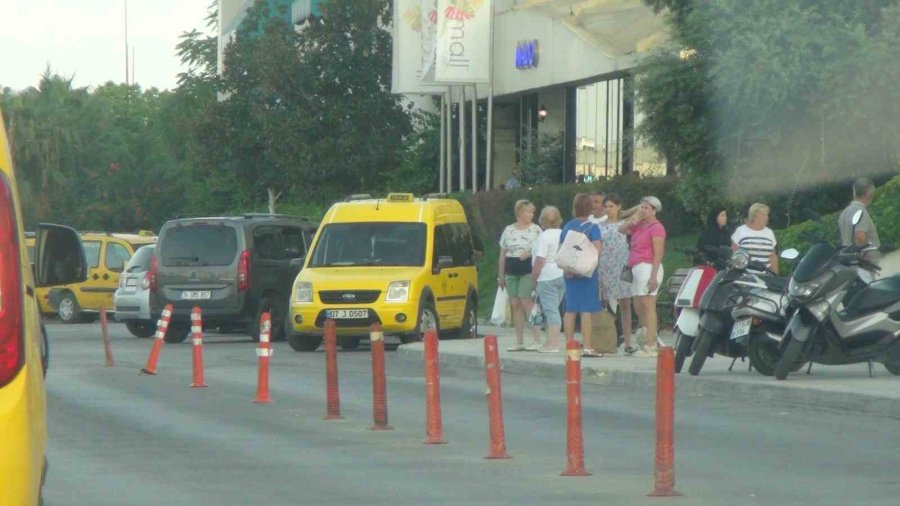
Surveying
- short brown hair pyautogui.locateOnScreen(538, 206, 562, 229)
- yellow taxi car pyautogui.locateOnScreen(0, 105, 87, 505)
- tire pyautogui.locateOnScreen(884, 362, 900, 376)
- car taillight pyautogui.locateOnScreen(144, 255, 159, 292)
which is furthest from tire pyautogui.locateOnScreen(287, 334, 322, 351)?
yellow taxi car pyautogui.locateOnScreen(0, 105, 87, 505)

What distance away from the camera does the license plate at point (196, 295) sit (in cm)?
2747

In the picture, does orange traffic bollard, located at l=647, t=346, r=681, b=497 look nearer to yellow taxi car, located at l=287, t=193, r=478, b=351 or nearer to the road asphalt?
the road asphalt

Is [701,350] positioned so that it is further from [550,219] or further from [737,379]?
[550,219]

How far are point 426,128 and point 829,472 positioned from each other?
45.6 metres

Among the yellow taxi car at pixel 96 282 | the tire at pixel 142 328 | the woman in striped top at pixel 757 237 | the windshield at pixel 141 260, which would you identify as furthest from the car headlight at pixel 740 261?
the yellow taxi car at pixel 96 282

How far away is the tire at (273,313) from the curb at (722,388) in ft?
24.0

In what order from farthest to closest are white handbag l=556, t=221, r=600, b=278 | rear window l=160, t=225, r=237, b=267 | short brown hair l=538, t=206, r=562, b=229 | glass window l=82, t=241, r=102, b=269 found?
glass window l=82, t=241, r=102, b=269 → rear window l=160, t=225, r=237, b=267 → short brown hair l=538, t=206, r=562, b=229 → white handbag l=556, t=221, r=600, b=278

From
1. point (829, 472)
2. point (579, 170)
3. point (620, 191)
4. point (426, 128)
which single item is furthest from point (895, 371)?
point (426, 128)

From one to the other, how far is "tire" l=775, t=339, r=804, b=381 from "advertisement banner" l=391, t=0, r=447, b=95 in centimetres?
3516

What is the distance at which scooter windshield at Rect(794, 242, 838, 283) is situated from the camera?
1574 cm

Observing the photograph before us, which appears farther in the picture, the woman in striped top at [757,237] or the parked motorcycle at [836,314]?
the woman in striped top at [757,237]

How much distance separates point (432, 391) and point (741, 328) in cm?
492

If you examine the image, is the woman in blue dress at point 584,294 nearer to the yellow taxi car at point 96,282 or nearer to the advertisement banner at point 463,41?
the yellow taxi car at point 96,282

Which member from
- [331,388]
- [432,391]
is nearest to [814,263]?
[331,388]
